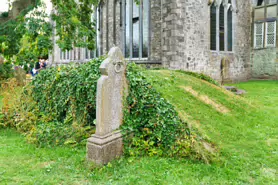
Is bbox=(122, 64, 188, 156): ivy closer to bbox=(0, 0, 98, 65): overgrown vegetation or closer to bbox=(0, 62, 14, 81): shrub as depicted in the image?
bbox=(0, 0, 98, 65): overgrown vegetation

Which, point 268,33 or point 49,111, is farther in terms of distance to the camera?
point 268,33

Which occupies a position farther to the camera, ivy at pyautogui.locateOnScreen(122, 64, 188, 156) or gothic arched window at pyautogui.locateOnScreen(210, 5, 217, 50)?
gothic arched window at pyautogui.locateOnScreen(210, 5, 217, 50)

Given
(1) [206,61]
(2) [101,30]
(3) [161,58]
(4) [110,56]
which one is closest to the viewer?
(4) [110,56]

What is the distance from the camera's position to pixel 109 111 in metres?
4.28

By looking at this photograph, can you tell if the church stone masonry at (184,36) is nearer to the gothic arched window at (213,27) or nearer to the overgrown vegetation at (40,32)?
the gothic arched window at (213,27)

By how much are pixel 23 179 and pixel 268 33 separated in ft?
58.9

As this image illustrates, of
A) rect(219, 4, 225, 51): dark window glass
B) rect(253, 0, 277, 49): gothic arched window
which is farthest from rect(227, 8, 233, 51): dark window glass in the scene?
rect(253, 0, 277, 49): gothic arched window

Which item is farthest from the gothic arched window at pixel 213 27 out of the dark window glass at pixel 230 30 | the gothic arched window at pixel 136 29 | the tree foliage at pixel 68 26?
the tree foliage at pixel 68 26

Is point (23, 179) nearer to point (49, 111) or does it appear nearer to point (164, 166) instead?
point (164, 166)

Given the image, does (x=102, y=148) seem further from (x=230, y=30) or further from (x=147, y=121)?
(x=230, y=30)

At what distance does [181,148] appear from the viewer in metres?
4.36

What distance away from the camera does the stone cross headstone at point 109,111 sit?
162 inches

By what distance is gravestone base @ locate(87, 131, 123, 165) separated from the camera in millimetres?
4066

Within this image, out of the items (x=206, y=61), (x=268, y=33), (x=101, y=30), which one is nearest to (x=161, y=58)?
(x=206, y=61)
